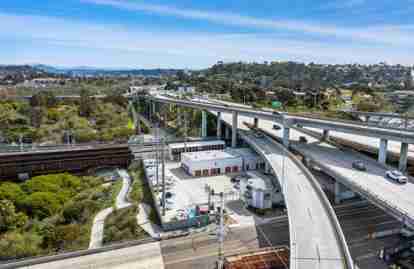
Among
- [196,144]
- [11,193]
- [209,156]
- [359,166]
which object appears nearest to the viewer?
[359,166]

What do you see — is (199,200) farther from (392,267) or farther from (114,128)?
(114,128)

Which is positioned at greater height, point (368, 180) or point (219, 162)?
point (368, 180)

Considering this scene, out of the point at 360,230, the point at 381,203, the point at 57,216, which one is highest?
the point at 381,203

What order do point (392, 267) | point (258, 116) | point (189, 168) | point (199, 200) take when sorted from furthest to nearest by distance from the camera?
point (258, 116) < point (189, 168) < point (199, 200) < point (392, 267)

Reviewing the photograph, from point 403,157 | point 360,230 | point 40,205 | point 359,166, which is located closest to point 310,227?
point 360,230

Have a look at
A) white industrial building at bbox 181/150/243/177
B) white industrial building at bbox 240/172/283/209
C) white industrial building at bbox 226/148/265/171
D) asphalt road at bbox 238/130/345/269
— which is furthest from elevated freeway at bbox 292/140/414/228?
white industrial building at bbox 181/150/243/177

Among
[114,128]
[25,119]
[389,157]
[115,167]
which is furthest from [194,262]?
[25,119]

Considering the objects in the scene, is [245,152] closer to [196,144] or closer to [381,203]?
[196,144]
